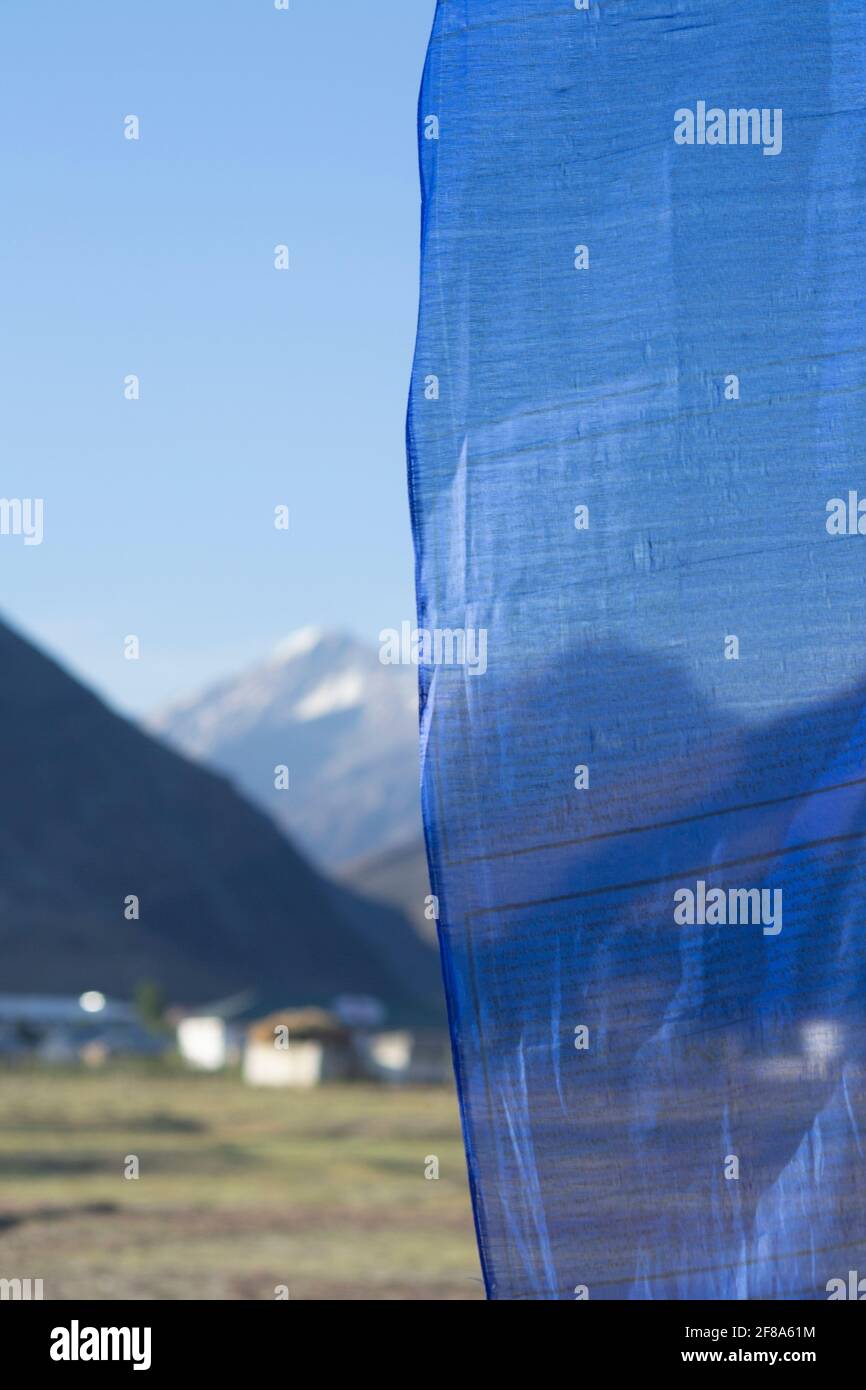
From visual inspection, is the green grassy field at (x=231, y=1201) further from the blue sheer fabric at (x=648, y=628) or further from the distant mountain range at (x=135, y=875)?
the distant mountain range at (x=135, y=875)

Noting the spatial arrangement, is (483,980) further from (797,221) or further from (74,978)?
(74,978)

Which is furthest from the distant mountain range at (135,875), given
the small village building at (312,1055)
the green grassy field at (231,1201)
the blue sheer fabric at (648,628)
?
the blue sheer fabric at (648,628)

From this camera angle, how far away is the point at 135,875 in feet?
433

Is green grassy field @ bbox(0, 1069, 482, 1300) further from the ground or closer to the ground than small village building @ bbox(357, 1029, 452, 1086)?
closer to the ground

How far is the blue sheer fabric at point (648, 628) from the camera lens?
11.7 ft

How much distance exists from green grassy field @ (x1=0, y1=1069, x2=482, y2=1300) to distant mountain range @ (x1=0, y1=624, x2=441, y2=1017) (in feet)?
217

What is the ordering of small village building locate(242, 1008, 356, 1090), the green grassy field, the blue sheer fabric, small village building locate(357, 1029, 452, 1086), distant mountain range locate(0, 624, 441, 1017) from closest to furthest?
the blue sheer fabric, the green grassy field, small village building locate(357, 1029, 452, 1086), small village building locate(242, 1008, 356, 1090), distant mountain range locate(0, 624, 441, 1017)

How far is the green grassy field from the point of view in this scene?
909 inches

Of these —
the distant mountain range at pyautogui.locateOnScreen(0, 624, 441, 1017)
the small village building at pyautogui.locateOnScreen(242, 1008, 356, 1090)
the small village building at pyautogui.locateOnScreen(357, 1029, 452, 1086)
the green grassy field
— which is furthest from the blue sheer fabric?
the distant mountain range at pyautogui.locateOnScreen(0, 624, 441, 1017)

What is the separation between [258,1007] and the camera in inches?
3639

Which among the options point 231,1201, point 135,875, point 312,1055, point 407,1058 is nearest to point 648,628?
point 231,1201

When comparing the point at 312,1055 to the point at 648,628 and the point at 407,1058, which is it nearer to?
the point at 407,1058

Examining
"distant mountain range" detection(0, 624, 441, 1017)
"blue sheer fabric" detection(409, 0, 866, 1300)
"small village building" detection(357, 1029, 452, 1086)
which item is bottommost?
"blue sheer fabric" detection(409, 0, 866, 1300)

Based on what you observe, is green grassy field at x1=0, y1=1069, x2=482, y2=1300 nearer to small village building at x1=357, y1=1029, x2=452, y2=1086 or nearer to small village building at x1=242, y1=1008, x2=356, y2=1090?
small village building at x1=357, y1=1029, x2=452, y2=1086
